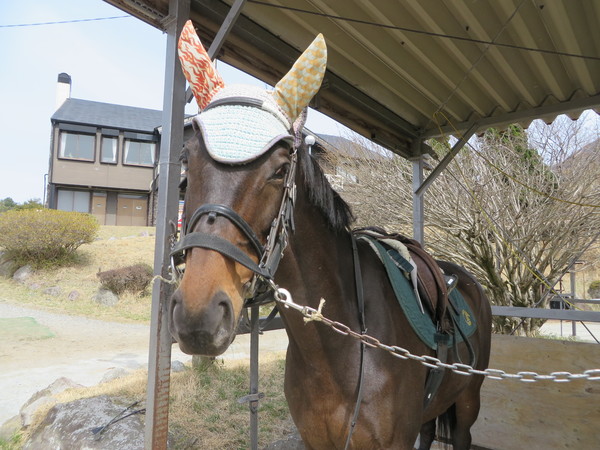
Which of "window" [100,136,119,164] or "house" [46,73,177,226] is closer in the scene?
"house" [46,73,177,226]

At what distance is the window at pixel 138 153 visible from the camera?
1013 inches

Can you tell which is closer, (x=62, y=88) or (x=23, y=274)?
(x=23, y=274)

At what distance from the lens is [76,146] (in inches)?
980

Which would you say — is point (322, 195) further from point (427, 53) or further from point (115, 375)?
point (115, 375)

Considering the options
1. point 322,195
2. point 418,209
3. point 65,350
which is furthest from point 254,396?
point 65,350

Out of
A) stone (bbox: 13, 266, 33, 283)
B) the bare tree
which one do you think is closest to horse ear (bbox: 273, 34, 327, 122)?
the bare tree

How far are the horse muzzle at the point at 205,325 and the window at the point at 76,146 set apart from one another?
2765 centimetres

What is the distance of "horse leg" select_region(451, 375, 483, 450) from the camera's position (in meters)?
3.06

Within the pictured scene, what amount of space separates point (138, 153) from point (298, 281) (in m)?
26.9

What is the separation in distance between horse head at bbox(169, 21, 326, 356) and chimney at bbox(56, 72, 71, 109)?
32.3 m

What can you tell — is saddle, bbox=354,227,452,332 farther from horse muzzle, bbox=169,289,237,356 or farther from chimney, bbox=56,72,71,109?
chimney, bbox=56,72,71,109

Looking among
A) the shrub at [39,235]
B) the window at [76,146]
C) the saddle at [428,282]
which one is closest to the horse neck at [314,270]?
the saddle at [428,282]

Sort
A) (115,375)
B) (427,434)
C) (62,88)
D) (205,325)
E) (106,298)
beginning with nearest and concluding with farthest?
(205,325) < (427,434) < (115,375) < (106,298) < (62,88)

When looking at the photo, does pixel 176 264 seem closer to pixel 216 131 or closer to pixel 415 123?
pixel 216 131
